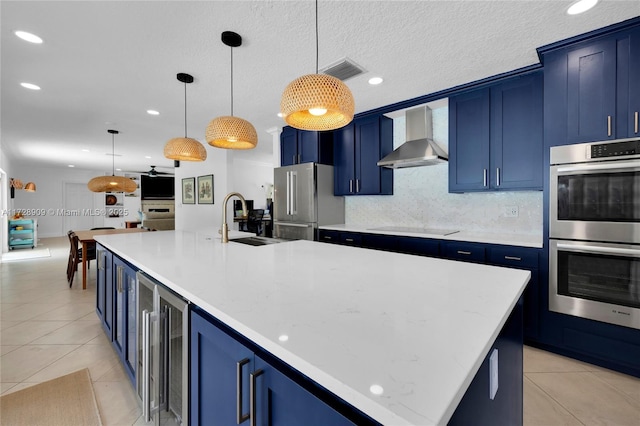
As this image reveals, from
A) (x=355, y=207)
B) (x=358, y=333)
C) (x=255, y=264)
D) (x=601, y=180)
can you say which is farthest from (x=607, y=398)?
(x=355, y=207)

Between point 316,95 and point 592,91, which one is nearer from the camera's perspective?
point 316,95

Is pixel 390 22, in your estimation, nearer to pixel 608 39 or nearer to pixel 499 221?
pixel 608 39

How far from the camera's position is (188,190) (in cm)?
654

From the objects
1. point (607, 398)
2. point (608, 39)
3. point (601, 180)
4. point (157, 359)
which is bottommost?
point (607, 398)

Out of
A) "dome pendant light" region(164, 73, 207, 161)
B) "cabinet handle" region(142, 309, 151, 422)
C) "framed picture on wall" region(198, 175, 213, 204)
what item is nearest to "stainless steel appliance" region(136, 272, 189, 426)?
"cabinet handle" region(142, 309, 151, 422)

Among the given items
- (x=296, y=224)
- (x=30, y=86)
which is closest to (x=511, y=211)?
(x=296, y=224)

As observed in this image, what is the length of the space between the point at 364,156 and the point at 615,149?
8.11 feet

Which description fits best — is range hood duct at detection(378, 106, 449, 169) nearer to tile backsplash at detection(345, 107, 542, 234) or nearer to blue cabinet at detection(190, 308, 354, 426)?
tile backsplash at detection(345, 107, 542, 234)

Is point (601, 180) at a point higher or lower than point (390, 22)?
lower

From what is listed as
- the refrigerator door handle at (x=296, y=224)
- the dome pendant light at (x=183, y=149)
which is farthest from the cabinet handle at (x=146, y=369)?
the refrigerator door handle at (x=296, y=224)

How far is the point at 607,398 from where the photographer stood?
1842mm

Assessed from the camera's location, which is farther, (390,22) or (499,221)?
(499,221)

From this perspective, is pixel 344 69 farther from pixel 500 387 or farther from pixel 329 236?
pixel 500 387

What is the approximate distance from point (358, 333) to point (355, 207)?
378cm
